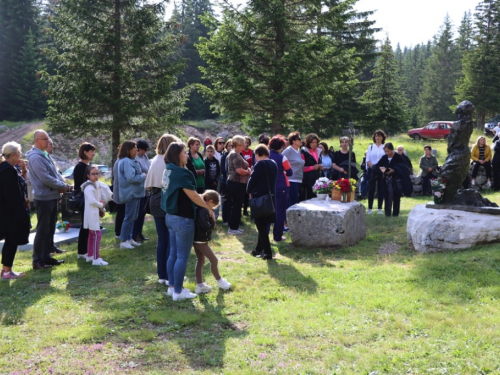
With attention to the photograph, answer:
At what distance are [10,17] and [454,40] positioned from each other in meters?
47.1

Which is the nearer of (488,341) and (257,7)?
(488,341)

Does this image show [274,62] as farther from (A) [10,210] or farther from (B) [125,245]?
(A) [10,210]

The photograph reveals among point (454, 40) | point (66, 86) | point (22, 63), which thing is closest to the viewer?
point (66, 86)

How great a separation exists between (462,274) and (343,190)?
10.5 ft

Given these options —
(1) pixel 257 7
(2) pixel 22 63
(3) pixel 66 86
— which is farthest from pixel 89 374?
(2) pixel 22 63

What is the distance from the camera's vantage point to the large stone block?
7.14 meters

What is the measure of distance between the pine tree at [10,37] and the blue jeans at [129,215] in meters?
36.0

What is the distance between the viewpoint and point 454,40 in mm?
55000

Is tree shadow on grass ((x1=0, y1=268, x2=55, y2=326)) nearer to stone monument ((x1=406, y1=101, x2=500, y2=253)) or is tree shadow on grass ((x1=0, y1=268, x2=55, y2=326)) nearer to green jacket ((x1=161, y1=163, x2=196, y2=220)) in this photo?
green jacket ((x1=161, y1=163, x2=196, y2=220))

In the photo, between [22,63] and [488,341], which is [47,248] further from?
[22,63]

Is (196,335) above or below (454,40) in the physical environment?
below

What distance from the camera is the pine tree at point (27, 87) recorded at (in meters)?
37.2

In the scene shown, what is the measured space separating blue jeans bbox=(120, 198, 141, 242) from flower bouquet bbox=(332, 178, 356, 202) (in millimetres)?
3666

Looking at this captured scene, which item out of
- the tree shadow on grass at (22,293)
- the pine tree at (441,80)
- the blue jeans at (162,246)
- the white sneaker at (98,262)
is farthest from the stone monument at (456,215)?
the pine tree at (441,80)
